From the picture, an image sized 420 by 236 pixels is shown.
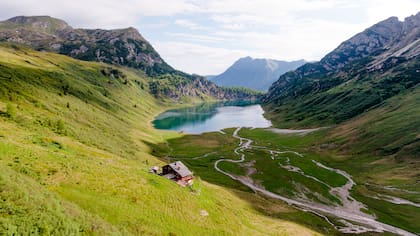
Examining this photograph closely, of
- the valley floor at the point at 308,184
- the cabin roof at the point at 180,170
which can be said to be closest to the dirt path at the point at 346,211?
the valley floor at the point at 308,184

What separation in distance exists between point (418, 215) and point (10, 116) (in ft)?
426

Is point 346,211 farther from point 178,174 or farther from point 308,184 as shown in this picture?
point 178,174

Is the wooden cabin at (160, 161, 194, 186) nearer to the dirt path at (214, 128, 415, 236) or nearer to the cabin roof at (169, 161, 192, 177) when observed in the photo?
the cabin roof at (169, 161, 192, 177)

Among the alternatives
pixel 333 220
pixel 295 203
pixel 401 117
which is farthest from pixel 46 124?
pixel 401 117

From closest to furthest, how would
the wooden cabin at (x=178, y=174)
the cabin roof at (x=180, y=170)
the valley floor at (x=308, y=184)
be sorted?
1. the wooden cabin at (x=178, y=174)
2. the cabin roof at (x=180, y=170)
3. the valley floor at (x=308, y=184)

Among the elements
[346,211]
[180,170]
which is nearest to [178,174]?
[180,170]

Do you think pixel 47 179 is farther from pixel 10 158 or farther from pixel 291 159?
pixel 291 159

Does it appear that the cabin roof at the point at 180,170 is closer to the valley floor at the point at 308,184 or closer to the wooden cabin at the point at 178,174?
the wooden cabin at the point at 178,174

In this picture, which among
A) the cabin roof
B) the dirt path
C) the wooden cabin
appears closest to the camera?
the wooden cabin

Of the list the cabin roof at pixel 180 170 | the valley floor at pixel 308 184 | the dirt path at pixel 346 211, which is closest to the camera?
the cabin roof at pixel 180 170

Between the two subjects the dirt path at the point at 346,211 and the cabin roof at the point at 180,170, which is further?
the dirt path at the point at 346,211

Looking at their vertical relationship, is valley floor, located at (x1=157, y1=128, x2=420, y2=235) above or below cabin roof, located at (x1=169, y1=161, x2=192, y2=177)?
below

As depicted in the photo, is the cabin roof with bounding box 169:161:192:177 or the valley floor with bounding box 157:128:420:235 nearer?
the cabin roof with bounding box 169:161:192:177

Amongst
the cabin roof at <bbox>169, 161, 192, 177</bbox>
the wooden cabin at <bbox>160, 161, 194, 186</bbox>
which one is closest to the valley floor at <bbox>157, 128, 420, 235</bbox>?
the wooden cabin at <bbox>160, 161, 194, 186</bbox>
